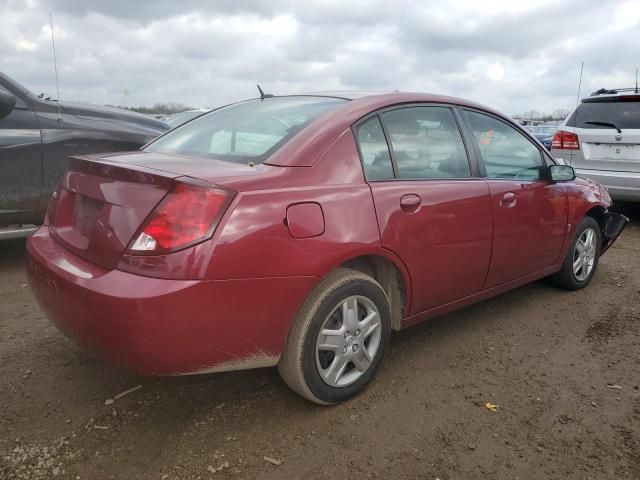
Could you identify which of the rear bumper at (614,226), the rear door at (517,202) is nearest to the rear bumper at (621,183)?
the rear bumper at (614,226)

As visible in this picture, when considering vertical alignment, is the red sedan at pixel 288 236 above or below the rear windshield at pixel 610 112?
below

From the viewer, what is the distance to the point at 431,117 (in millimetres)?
3135

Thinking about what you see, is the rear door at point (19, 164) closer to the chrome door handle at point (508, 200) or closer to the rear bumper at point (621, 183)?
the chrome door handle at point (508, 200)

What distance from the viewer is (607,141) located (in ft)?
21.4

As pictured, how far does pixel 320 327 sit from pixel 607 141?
5572 mm

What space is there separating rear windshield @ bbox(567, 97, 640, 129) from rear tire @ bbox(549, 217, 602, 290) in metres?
2.71

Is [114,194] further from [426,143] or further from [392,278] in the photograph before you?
[426,143]

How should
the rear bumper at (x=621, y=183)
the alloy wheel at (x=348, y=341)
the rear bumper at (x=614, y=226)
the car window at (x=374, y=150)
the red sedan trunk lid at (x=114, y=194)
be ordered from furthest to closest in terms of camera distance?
the rear bumper at (x=621, y=183)
the rear bumper at (x=614, y=226)
the car window at (x=374, y=150)
the alloy wheel at (x=348, y=341)
the red sedan trunk lid at (x=114, y=194)

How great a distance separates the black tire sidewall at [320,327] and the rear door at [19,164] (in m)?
3.39

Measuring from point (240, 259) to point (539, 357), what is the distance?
203 centimetres

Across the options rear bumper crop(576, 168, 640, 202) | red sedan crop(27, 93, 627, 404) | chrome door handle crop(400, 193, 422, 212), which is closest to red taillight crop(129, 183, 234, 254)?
red sedan crop(27, 93, 627, 404)

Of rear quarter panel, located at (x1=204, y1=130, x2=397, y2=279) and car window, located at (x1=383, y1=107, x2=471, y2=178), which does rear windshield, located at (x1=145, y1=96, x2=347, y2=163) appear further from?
car window, located at (x1=383, y1=107, x2=471, y2=178)

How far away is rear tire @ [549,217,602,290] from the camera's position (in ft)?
13.8

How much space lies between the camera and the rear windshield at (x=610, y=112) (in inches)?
253
